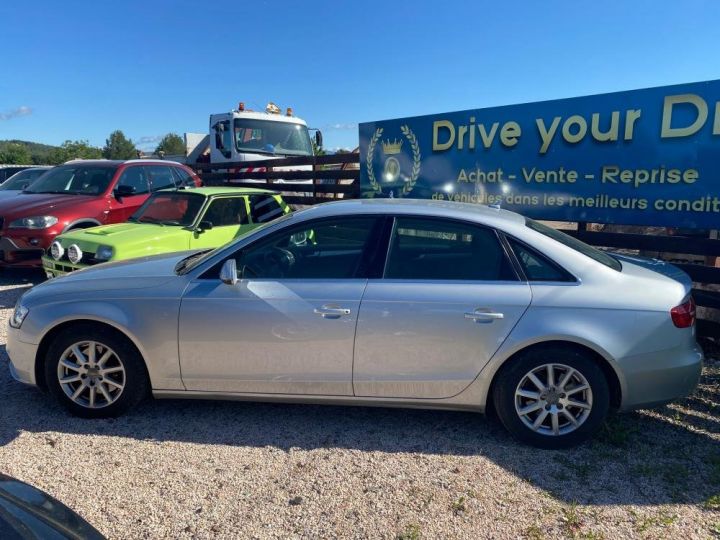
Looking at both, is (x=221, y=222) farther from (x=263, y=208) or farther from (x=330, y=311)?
(x=330, y=311)

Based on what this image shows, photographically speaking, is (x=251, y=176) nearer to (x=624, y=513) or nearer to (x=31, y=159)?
(x=624, y=513)

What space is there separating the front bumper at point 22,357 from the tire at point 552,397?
10.1 feet

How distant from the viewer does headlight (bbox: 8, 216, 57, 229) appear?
24.5 ft

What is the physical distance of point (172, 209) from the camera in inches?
277

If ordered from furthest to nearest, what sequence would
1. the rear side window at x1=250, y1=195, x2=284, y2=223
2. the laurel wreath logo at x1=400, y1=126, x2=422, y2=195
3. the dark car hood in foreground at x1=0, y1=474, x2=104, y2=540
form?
the rear side window at x1=250, y1=195, x2=284, y2=223
the laurel wreath logo at x1=400, y1=126, x2=422, y2=195
the dark car hood in foreground at x1=0, y1=474, x2=104, y2=540

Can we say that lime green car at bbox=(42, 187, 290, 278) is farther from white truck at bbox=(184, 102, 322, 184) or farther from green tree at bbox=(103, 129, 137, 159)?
green tree at bbox=(103, 129, 137, 159)

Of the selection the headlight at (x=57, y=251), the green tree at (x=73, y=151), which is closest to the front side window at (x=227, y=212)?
the headlight at (x=57, y=251)

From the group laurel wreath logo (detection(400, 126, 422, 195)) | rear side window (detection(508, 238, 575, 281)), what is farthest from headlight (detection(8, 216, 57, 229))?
rear side window (detection(508, 238, 575, 281))

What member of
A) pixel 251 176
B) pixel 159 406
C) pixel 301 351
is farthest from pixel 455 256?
pixel 251 176

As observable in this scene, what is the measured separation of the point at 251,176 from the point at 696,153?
9.35 m

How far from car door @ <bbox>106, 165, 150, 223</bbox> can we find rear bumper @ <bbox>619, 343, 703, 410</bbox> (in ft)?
24.3

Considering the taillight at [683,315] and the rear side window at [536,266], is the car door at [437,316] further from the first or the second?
the taillight at [683,315]

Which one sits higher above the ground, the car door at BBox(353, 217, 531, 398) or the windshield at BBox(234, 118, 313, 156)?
the windshield at BBox(234, 118, 313, 156)

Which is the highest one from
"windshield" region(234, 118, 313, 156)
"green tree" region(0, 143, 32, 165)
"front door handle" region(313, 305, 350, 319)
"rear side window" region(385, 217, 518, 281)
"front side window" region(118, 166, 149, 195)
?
"green tree" region(0, 143, 32, 165)
